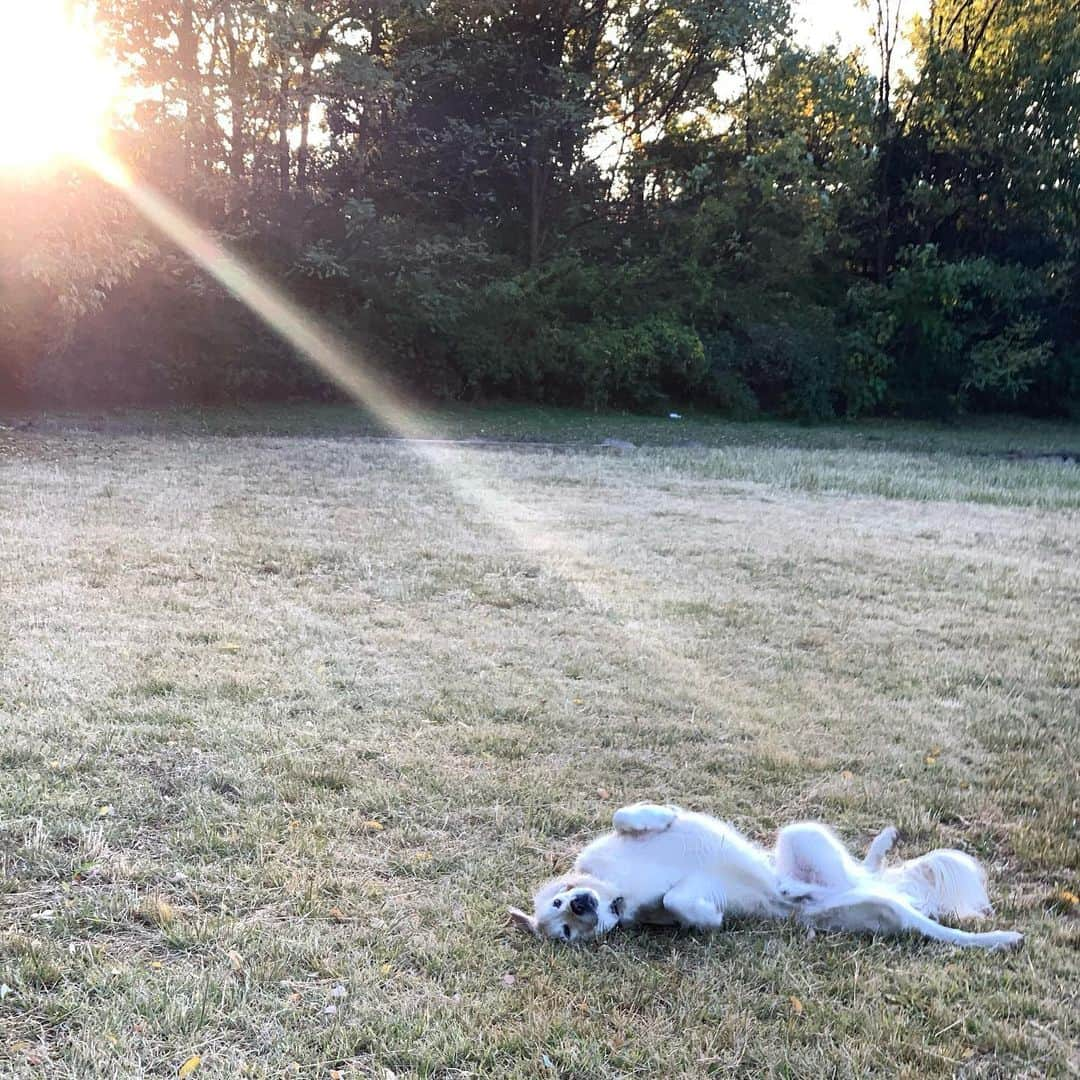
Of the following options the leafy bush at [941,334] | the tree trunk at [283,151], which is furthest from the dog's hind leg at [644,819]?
the leafy bush at [941,334]

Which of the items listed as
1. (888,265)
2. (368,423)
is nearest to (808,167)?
(888,265)

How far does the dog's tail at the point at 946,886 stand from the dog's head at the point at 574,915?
0.74 m

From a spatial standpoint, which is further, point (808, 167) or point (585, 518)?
point (808, 167)

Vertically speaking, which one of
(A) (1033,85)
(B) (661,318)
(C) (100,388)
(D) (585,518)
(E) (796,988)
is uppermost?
(A) (1033,85)

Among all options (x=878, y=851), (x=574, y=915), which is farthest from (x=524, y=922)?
(x=878, y=851)

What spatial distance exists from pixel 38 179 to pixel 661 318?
10.7 m

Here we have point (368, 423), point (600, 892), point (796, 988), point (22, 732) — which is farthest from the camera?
point (368, 423)

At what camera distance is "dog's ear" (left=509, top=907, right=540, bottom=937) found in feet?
7.72

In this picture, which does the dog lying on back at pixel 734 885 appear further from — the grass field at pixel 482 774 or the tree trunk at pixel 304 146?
the tree trunk at pixel 304 146

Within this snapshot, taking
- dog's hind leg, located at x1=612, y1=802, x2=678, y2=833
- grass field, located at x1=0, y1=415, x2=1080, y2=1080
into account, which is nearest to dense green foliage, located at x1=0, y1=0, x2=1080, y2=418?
grass field, located at x1=0, y1=415, x2=1080, y2=1080

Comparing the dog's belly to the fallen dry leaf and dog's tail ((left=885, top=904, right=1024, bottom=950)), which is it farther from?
the fallen dry leaf

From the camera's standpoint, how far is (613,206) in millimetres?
19031

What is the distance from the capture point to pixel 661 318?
1792 cm

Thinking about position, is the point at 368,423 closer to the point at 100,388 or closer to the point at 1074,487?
the point at 100,388
